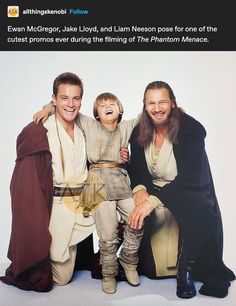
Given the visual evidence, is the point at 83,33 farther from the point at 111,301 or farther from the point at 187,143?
the point at 111,301

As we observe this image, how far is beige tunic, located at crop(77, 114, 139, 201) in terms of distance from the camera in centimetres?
240

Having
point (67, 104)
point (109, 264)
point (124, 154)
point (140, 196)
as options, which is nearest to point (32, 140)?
point (67, 104)

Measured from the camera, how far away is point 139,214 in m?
2.38

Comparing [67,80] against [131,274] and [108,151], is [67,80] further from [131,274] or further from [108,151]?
[131,274]

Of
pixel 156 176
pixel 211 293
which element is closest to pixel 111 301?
pixel 211 293

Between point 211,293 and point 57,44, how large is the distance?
1.50m

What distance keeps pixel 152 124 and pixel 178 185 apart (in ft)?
1.12

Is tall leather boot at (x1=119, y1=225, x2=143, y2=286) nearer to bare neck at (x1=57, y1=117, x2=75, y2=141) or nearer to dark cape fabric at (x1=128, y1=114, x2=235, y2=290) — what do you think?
dark cape fabric at (x1=128, y1=114, x2=235, y2=290)

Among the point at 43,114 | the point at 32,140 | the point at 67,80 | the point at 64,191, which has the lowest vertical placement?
the point at 64,191

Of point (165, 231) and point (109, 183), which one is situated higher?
point (109, 183)

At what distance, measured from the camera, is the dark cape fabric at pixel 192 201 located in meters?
2.38

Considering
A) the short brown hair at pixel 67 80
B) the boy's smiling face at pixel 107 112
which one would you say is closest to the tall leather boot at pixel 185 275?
the boy's smiling face at pixel 107 112

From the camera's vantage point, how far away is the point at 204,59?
Result: 8.20ft

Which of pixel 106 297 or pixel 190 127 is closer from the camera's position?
pixel 106 297
